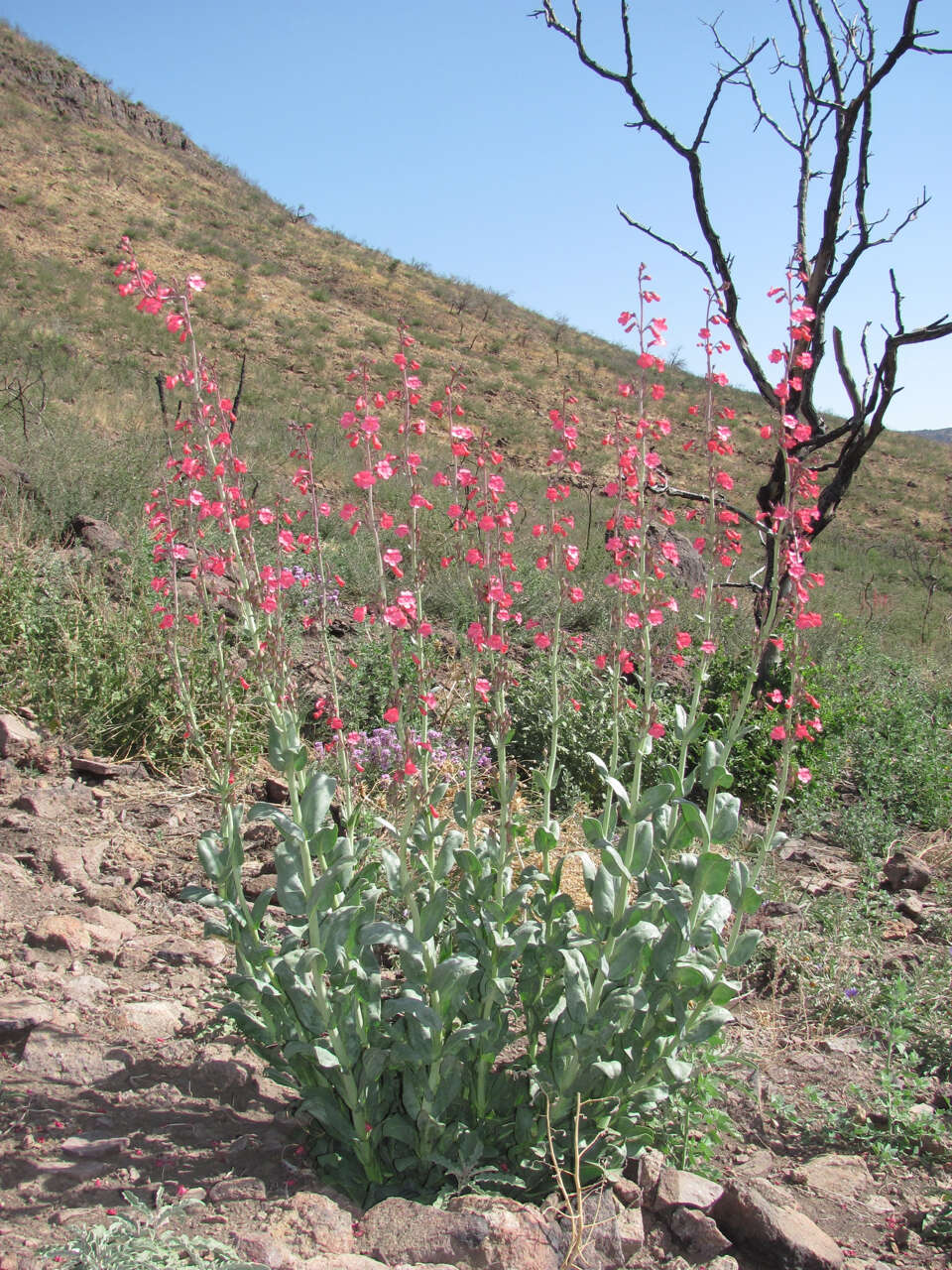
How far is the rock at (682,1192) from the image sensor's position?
2225 millimetres

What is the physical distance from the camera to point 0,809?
392 cm

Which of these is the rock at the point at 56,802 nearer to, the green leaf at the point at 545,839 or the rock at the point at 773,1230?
the green leaf at the point at 545,839

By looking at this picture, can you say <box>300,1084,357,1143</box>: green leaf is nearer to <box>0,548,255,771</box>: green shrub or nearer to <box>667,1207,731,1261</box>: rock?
<box>667,1207,731,1261</box>: rock

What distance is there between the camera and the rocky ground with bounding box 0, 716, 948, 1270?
6.36 feet

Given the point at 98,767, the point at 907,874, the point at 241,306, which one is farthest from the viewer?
the point at 241,306

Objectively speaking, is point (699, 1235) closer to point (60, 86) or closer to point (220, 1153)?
point (220, 1153)

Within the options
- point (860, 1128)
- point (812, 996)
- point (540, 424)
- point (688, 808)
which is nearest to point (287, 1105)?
point (688, 808)

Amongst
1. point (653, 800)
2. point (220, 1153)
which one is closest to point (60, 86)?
point (653, 800)

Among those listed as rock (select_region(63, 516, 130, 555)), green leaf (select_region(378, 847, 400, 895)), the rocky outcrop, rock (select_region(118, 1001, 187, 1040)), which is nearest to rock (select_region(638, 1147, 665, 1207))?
green leaf (select_region(378, 847, 400, 895))

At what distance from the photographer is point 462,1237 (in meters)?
1.92

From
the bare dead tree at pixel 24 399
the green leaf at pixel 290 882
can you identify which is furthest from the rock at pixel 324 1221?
the bare dead tree at pixel 24 399

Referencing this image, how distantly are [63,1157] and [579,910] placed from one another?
136 cm

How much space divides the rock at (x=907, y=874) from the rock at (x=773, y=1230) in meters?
2.70

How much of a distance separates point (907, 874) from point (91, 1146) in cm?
400
